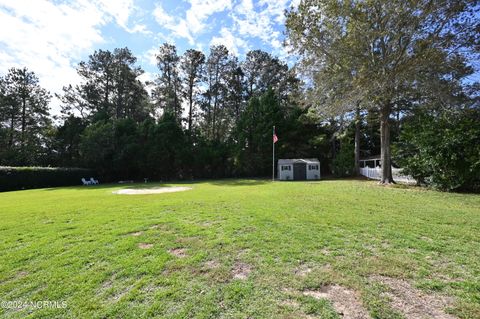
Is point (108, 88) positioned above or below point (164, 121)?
Answer: above

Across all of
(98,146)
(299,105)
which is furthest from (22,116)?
(299,105)

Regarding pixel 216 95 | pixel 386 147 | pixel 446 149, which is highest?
pixel 216 95

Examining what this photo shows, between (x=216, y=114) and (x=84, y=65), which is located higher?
(x=84, y=65)

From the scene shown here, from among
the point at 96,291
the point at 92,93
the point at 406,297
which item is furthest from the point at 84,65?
the point at 406,297

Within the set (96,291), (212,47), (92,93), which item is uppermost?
(212,47)

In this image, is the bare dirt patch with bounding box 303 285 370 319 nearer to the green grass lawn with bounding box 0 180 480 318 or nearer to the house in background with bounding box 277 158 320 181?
the green grass lawn with bounding box 0 180 480 318

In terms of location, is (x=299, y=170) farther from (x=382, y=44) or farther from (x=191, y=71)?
(x=191, y=71)

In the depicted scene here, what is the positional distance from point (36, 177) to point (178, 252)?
23707 millimetres

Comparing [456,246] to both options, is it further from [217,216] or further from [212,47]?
[212,47]

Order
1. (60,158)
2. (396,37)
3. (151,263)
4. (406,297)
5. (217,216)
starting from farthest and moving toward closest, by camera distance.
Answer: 1. (60,158)
2. (396,37)
3. (217,216)
4. (151,263)
5. (406,297)

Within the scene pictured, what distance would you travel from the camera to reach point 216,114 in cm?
3462

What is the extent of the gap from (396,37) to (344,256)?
39.8ft

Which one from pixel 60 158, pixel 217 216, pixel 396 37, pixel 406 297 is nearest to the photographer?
pixel 406 297

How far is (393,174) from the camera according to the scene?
1681 centimetres
